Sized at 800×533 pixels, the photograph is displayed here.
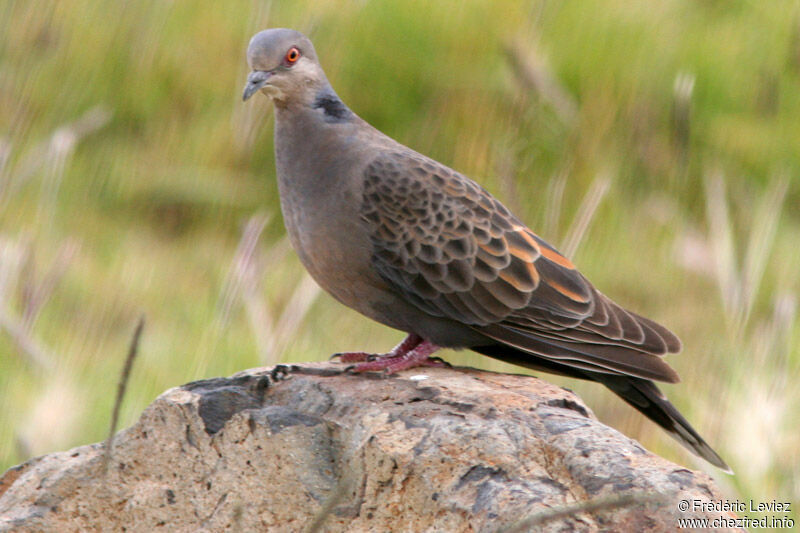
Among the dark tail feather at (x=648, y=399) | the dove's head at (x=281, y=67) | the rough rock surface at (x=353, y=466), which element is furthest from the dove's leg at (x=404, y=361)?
the dove's head at (x=281, y=67)

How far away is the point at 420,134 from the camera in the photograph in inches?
261

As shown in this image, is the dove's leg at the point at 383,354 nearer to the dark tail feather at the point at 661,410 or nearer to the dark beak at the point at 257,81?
the dark tail feather at the point at 661,410

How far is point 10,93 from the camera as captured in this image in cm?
666

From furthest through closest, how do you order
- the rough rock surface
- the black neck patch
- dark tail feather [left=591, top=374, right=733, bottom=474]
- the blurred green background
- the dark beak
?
1. the blurred green background
2. the black neck patch
3. the dark beak
4. dark tail feather [left=591, top=374, right=733, bottom=474]
5. the rough rock surface

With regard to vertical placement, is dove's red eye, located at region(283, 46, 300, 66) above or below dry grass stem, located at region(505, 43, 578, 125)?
below

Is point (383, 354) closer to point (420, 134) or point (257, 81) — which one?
point (257, 81)

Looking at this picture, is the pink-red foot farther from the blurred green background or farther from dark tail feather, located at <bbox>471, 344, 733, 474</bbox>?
the blurred green background

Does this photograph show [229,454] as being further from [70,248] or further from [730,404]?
[730,404]

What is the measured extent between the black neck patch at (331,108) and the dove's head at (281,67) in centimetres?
4

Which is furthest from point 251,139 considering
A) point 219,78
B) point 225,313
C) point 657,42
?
point 657,42

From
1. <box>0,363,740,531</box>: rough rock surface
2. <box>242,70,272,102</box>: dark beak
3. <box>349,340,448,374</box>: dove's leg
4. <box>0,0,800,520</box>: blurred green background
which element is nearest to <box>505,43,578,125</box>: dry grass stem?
<box>0,0,800,520</box>: blurred green background

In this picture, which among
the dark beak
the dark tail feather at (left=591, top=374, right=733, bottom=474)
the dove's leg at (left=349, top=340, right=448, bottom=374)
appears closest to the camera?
the dove's leg at (left=349, top=340, right=448, bottom=374)

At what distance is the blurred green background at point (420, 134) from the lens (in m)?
5.84

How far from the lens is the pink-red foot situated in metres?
3.75
